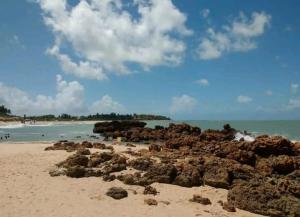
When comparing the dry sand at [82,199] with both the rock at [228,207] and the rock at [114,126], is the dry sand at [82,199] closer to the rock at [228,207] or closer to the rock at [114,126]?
the rock at [228,207]

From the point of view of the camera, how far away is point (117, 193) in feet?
44.2

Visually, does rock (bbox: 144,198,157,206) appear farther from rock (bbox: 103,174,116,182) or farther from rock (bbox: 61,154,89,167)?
rock (bbox: 61,154,89,167)

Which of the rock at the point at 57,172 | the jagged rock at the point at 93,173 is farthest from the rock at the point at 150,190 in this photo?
the rock at the point at 57,172

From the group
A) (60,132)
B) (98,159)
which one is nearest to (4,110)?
(60,132)

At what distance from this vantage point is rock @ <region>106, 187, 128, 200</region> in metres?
13.4

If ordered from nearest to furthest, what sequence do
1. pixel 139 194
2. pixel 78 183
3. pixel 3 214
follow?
pixel 3 214, pixel 139 194, pixel 78 183

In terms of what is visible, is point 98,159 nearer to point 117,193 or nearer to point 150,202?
point 117,193

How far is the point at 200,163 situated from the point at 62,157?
7.63m

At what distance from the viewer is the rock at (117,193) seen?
13372 mm

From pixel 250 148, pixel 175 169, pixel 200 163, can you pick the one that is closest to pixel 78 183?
pixel 175 169

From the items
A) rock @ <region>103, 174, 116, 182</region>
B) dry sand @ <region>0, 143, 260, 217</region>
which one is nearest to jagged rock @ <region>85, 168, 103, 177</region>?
dry sand @ <region>0, 143, 260, 217</region>

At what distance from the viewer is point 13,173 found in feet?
55.2

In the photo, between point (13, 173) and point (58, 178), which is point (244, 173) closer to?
point (58, 178)

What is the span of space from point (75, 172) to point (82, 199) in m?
3.18
